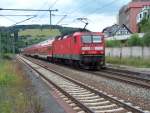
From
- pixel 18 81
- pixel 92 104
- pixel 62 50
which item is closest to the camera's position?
pixel 92 104

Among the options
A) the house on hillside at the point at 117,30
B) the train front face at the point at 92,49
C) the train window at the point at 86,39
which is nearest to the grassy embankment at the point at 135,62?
the train front face at the point at 92,49

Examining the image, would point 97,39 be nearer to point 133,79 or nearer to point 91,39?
point 91,39

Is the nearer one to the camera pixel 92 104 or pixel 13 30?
pixel 92 104

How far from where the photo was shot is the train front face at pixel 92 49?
38.6 metres

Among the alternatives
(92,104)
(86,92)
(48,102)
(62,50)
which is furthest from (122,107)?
(62,50)

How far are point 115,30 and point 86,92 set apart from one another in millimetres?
122779

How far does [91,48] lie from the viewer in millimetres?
38844

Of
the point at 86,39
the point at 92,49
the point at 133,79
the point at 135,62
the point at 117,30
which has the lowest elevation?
the point at 133,79

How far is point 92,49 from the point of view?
38.8 m

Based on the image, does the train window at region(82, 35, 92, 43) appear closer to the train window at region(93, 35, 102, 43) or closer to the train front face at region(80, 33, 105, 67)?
the train front face at region(80, 33, 105, 67)

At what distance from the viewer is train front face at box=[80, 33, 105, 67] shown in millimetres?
38625

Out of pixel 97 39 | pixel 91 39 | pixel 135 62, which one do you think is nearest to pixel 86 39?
pixel 91 39

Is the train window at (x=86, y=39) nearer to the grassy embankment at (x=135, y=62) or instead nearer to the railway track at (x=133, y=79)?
the grassy embankment at (x=135, y=62)

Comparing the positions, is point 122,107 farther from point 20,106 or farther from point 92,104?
point 20,106
